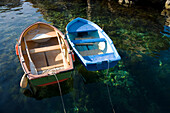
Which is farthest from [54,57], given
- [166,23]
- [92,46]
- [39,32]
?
[166,23]

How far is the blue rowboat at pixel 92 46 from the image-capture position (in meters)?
7.29

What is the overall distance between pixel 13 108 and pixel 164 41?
13.0 m

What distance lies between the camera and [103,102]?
6.82m

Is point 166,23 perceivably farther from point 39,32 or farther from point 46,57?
point 46,57

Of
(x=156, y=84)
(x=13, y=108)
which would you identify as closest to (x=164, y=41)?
(x=156, y=84)

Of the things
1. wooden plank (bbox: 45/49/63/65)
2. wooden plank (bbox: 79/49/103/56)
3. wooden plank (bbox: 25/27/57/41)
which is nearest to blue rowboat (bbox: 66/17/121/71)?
wooden plank (bbox: 79/49/103/56)

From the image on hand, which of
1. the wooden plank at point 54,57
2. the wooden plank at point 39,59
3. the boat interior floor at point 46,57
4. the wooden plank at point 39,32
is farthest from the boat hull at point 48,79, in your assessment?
the wooden plank at point 39,32

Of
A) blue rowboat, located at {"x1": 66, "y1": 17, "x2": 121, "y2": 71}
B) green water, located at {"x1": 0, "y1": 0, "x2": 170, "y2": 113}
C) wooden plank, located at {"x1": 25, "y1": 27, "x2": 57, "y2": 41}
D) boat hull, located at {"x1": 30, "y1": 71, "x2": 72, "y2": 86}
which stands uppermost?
wooden plank, located at {"x1": 25, "y1": 27, "x2": 57, "y2": 41}

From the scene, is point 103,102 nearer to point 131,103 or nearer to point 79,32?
point 131,103

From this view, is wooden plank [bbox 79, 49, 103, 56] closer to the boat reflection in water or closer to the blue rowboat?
the blue rowboat

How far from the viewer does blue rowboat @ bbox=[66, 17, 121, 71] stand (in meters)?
7.29

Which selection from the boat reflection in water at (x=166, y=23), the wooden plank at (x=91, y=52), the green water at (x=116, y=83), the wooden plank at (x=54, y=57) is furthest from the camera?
the boat reflection in water at (x=166, y=23)

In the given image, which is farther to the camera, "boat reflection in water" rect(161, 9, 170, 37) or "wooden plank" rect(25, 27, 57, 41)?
"boat reflection in water" rect(161, 9, 170, 37)

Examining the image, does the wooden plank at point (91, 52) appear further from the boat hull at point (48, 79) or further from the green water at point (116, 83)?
the boat hull at point (48, 79)
